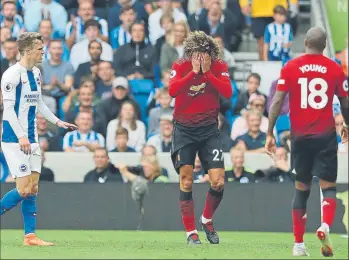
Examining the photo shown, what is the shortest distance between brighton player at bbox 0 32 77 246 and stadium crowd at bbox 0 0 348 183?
4.82 m

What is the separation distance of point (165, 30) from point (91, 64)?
4.65ft

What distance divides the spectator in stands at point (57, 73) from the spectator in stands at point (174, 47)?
150 cm

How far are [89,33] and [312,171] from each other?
909 cm

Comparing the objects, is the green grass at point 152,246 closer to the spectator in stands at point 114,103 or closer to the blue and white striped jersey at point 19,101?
the blue and white striped jersey at point 19,101

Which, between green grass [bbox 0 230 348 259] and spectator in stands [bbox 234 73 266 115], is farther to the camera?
spectator in stands [bbox 234 73 266 115]

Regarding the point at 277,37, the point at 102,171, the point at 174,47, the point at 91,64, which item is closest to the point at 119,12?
the point at 91,64

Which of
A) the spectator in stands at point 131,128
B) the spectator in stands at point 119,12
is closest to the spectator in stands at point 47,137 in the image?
the spectator in stands at point 131,128

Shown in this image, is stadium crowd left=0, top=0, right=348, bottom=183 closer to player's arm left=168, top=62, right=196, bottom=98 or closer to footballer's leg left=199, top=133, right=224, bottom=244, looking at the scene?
footballer's leg left=199, top=133, right=224, bottom=244

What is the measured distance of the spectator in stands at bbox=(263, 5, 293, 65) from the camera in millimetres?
19609

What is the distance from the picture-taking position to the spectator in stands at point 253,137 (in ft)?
56.7

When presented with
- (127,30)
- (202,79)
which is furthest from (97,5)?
(202,79)

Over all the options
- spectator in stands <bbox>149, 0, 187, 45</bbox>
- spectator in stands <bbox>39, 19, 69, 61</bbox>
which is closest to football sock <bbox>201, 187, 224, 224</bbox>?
spectator in stands <bbox>39, 19, 69, 61</bbox>

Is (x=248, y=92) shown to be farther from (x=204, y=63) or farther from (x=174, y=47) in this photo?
(x=204, y=63)

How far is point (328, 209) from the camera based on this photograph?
10.8 metres
